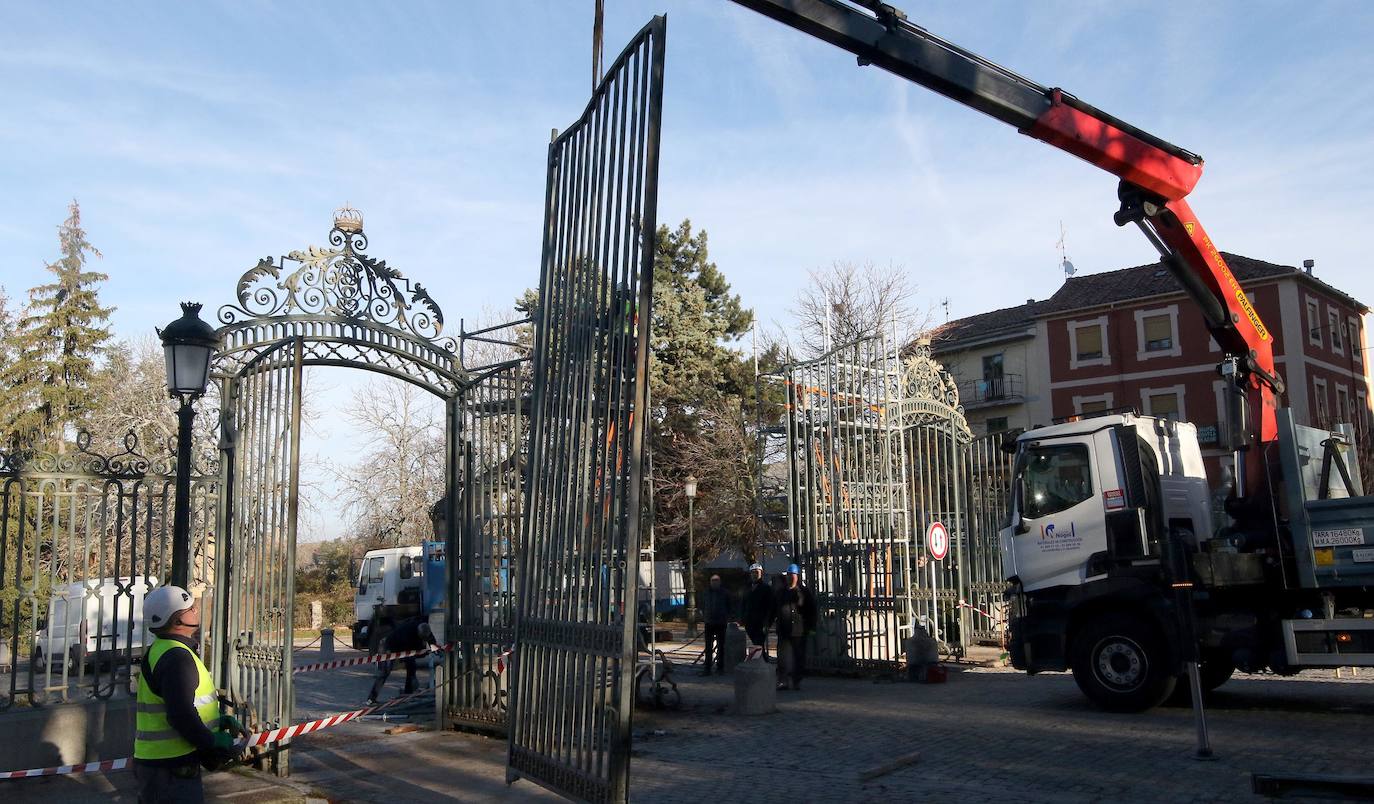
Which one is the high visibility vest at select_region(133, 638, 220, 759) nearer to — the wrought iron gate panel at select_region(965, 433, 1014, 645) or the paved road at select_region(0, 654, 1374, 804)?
the paved road at select_region(0, 654, 1374, 804)

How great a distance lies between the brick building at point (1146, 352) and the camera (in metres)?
42.0

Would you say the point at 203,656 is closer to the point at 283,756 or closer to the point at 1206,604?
the point at 283,756

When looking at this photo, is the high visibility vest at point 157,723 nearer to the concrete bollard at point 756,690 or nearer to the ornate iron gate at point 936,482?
the concrete bollard at point 756,690

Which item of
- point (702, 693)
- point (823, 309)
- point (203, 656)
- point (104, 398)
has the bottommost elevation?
point (702, 693)

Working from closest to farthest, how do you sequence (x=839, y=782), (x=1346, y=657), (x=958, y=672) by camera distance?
(x=839, y=782), (x=1346, y=657), (x=958, y=672)

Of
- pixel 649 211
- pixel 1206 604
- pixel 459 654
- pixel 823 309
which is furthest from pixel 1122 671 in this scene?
pixel 823 309

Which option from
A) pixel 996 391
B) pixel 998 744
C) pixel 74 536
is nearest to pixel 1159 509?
pixel 998 744

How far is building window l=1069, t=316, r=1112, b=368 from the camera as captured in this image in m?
46.6

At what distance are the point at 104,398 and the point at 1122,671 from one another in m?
36.8

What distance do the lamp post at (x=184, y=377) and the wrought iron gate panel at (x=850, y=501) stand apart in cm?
974

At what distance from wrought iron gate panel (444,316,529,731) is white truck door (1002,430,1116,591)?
6.08m

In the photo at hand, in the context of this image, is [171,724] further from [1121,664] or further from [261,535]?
[1121,664]

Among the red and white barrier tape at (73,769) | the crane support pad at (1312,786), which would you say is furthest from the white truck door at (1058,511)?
the red and white barrier tape at (73,769)

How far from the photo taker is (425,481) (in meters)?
44.2
